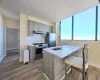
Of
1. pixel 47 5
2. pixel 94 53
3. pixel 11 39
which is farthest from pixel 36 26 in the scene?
pixel 11 39

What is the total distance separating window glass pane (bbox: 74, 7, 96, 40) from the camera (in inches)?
137

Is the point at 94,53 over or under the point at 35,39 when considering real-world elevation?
under

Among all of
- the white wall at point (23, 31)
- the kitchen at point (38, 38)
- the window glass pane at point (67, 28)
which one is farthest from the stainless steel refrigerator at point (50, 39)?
the white wall at point (23, 31)

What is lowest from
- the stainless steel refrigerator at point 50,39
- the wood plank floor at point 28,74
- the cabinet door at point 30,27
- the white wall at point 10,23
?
the wood plank floor at point 28,74

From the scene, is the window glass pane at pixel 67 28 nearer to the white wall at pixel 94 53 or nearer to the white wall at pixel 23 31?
the white wall at pixel 94 53

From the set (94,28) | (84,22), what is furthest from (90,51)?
(84,22)

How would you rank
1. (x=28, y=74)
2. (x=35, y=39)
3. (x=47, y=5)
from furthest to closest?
(x=35, y=39) → (x=47, y=5) → (x=28, y=74)

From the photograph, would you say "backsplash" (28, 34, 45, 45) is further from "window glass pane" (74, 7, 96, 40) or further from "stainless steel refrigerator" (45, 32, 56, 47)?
"window glass pane" (74, 7, 96, 40)

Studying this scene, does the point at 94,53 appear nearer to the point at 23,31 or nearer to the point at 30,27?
the point at 30,27

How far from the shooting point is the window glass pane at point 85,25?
11.4 feet

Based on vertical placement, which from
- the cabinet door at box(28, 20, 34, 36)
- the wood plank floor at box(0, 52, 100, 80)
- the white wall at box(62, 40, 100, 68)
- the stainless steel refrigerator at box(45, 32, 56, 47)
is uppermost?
the cabinet door at box(28, 20, 34, 36)

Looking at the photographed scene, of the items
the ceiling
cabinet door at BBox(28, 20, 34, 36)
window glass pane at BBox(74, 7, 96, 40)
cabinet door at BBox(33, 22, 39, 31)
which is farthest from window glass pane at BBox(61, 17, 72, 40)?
cabinet door at BBox(28, 20, 34, 36)

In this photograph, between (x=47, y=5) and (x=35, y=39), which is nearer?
(x=47, y=5)

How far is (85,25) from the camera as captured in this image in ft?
12.4
